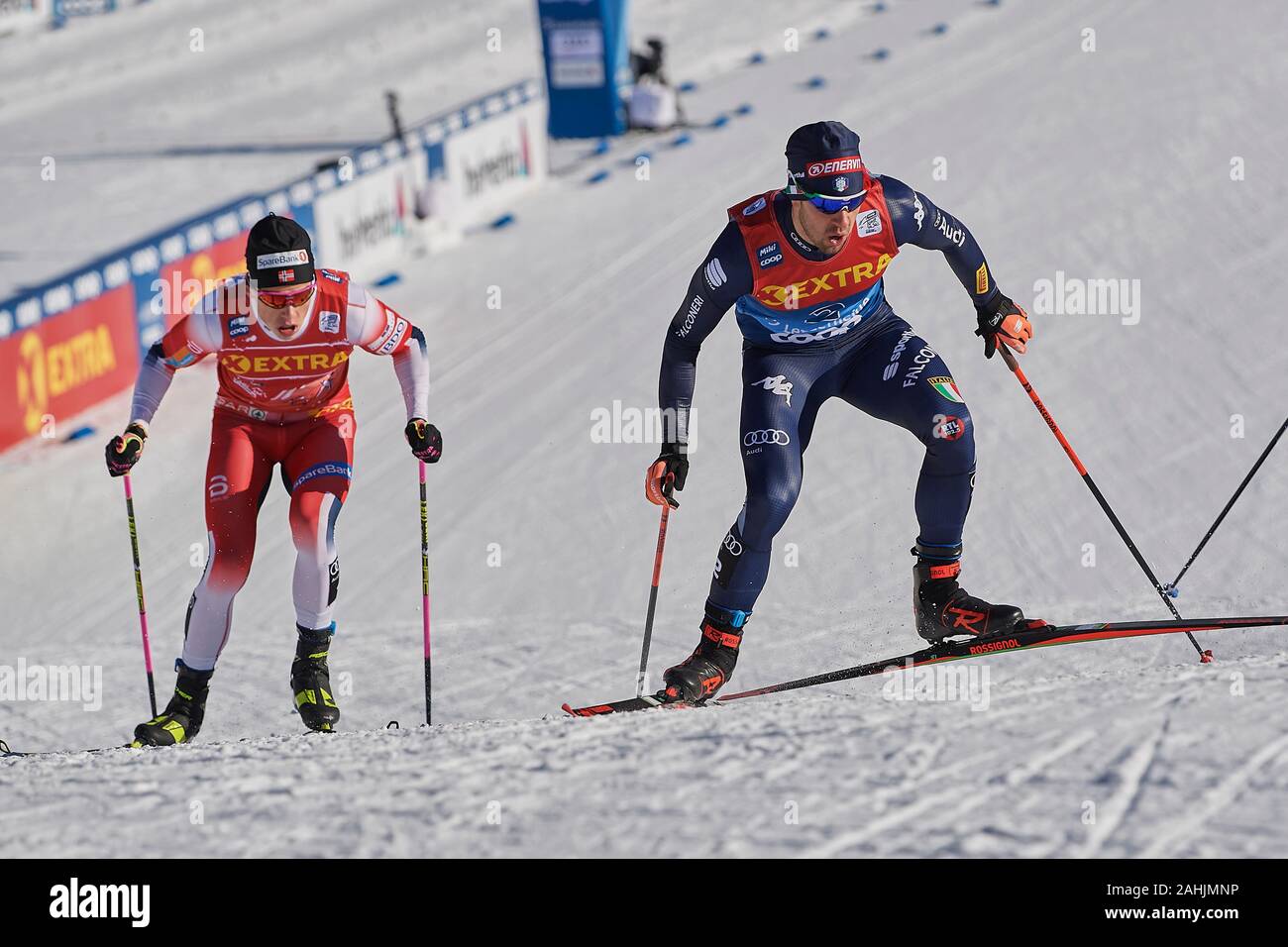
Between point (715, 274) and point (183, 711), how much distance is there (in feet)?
8.14

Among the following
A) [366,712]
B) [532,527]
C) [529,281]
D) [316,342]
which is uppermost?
[529,281]

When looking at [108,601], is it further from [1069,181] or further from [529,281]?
[1069,181]

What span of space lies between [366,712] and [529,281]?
20.2 feet

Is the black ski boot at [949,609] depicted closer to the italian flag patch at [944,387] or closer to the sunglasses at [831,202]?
the italian flag patch at [944,387]

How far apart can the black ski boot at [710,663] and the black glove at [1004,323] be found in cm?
139

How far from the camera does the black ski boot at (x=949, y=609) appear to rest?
539cm

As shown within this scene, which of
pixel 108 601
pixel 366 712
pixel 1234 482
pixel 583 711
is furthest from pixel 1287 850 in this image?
pixel 108 601

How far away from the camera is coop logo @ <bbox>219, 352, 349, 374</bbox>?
5.25 metres

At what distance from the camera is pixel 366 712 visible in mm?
6383

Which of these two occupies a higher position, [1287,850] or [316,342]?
[316,342]

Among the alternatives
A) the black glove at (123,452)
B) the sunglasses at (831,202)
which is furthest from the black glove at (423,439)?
the sunglasses at (831,202)

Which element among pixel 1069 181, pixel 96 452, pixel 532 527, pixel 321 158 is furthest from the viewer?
pixel 321 158
